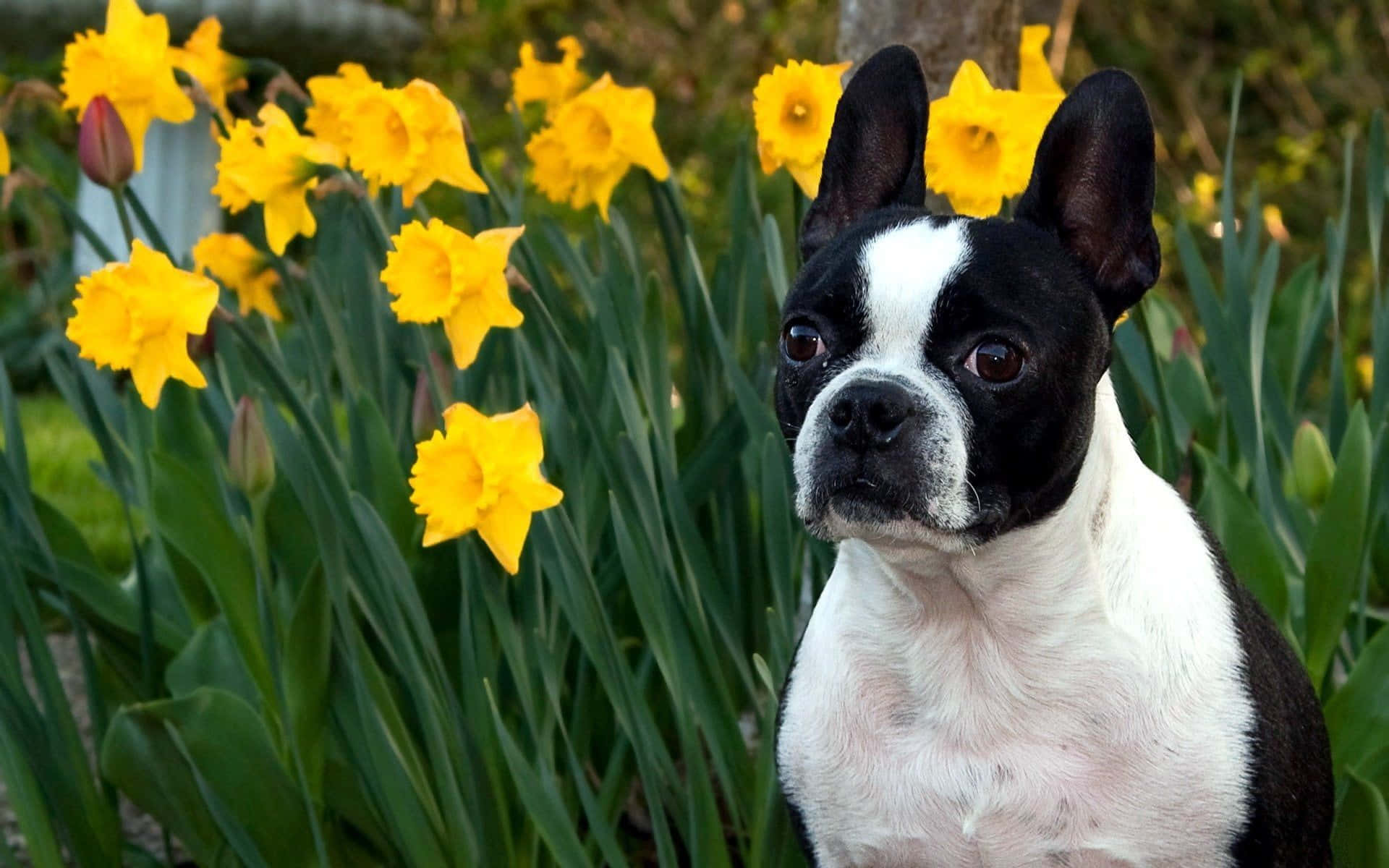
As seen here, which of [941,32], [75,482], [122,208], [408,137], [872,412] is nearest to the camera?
[872,412]

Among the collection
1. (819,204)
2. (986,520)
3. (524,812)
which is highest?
(819,204)

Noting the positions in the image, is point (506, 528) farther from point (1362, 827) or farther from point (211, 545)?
point (1362, 827)

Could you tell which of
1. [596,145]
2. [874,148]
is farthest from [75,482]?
[874,148]

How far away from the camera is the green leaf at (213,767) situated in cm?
189

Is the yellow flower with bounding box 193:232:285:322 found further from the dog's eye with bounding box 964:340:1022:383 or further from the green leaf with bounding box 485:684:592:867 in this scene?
the dog's eye with bounding box 964:340:1022:383

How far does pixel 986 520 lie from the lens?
1599mm

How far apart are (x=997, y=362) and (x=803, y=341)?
0.21 meters

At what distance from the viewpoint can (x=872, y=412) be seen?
1.57 m

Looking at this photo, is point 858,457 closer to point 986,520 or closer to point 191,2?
point 986,520

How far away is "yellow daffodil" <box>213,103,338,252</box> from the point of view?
2.09 m

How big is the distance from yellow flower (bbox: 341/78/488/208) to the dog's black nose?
69 centimetres

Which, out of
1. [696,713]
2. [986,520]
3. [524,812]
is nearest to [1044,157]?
[986,520]

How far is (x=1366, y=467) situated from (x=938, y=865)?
74cm

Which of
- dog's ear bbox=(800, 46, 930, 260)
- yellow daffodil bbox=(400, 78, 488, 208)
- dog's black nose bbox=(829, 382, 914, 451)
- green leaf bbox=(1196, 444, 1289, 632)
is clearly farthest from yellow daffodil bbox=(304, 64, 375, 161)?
green leaf bbox=(1196, 444, 1289, 632)
